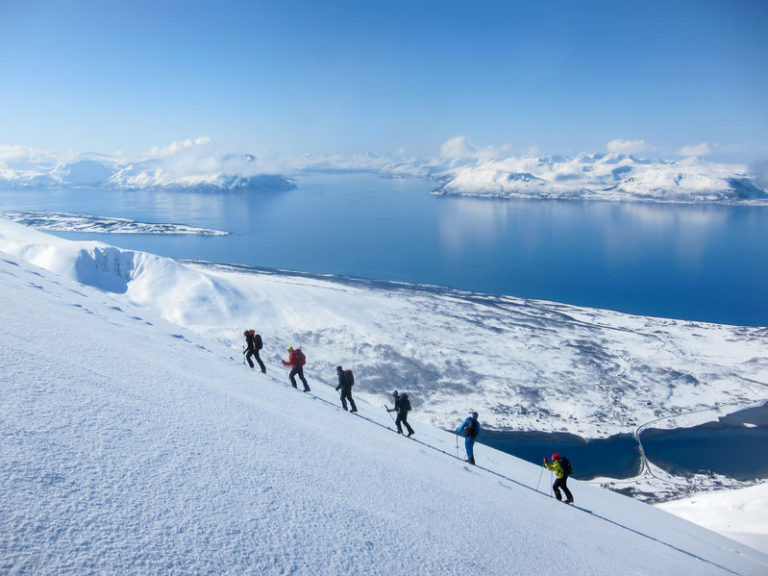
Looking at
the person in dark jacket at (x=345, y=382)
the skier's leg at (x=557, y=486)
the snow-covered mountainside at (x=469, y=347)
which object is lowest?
the snow-covered mountainside at (x=469, y=347)

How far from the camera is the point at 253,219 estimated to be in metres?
174

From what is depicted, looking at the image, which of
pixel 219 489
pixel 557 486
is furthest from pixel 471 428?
pixel 219 489

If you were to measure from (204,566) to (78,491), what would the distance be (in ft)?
4.48

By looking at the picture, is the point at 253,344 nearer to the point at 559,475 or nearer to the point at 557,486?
the point at 559,475

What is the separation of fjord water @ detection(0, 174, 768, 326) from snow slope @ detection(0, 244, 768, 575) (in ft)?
244

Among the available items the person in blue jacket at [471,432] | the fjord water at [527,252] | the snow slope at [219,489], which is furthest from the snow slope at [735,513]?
the fjord water at [527,252]

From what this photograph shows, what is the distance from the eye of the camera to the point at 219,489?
4.54 meters

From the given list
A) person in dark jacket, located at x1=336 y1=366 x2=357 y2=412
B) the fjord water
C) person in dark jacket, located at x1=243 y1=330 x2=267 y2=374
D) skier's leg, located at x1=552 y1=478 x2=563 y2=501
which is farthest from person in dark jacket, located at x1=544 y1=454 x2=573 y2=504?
the fjord water

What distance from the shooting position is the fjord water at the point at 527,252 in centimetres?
8125

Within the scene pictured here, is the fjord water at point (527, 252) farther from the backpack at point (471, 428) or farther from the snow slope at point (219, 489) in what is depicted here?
the snow slope at point (219, 489)

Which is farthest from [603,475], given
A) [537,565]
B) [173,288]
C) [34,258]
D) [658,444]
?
Result: [34,258]

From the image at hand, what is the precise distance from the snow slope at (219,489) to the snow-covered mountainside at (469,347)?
2831 cm

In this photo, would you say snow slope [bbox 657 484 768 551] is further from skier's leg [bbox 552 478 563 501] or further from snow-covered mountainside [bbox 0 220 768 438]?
snow-covered mountainside [bbox 0 220 768 438]

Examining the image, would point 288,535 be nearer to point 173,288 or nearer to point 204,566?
point 204,566
